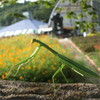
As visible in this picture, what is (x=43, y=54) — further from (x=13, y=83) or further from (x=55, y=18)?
(x=55, y=18)

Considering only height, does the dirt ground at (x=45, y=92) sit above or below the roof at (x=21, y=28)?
above

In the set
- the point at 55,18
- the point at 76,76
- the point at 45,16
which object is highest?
the point at 76,76

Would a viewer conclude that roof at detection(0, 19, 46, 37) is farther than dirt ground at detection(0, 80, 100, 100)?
Yes

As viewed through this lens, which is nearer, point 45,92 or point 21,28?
point 45,92

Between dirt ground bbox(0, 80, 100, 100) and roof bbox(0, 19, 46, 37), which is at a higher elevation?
dirt ground bbox(0, 80, 100, 100)

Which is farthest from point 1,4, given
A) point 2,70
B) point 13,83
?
point 2,70

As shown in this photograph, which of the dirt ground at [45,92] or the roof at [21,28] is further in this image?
the roof at [21,28]

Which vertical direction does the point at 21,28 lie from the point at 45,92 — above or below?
below

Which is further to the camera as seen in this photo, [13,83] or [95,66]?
[95,66]
